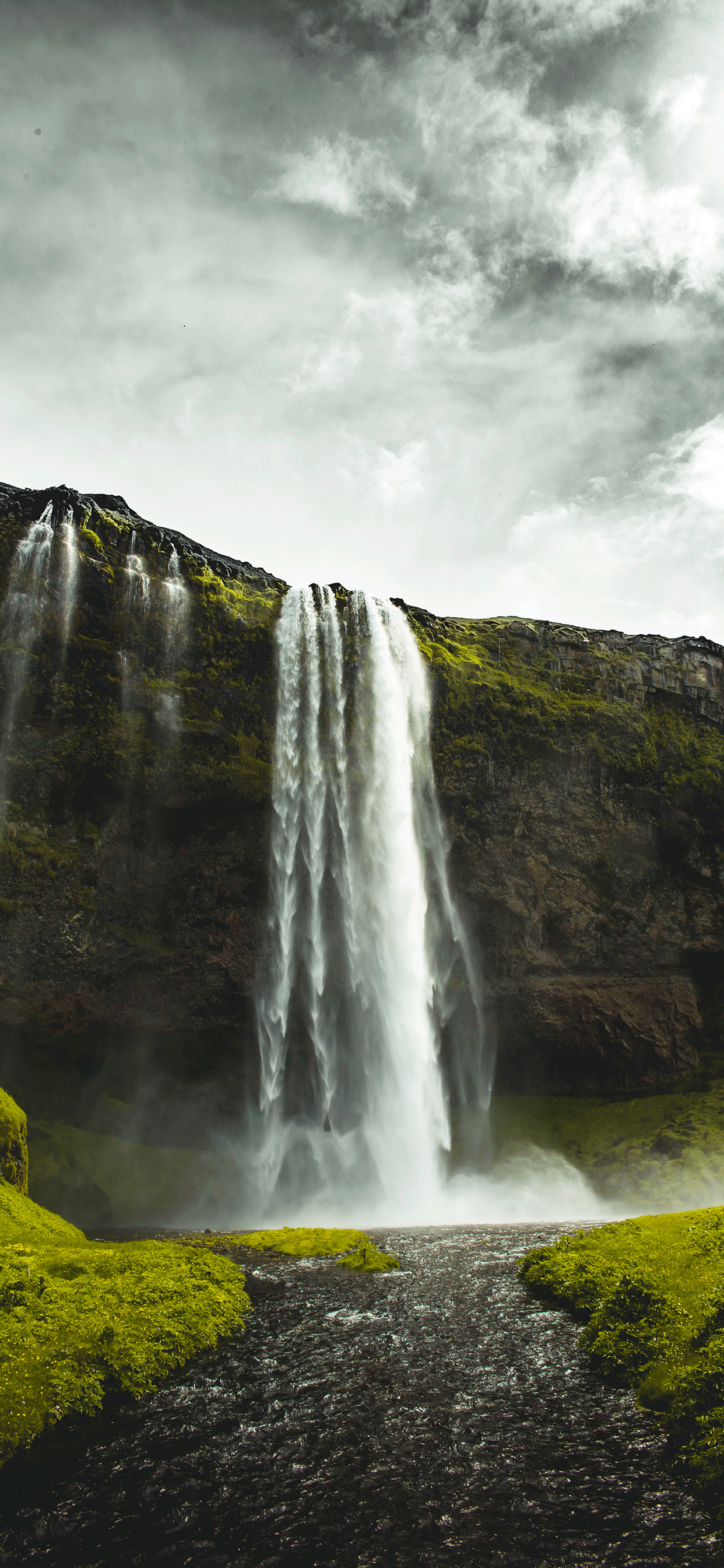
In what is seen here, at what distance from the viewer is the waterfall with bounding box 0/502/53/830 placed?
84.8 ft

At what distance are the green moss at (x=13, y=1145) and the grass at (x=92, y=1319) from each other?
12.3 feet

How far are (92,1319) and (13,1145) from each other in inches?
395

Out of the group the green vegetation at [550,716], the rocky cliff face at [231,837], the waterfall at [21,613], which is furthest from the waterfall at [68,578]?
the green vegetation at [550,716]

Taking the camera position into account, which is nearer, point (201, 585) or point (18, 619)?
point (18, 619)

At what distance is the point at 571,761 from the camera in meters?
32.3

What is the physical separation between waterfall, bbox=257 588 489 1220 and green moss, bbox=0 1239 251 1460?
1458 centimetres

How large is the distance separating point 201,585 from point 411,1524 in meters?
27.9

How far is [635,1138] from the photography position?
29.2 metres

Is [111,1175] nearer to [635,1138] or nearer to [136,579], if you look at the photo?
[635,1138]

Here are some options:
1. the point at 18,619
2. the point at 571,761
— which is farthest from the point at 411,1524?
the point at 571,761

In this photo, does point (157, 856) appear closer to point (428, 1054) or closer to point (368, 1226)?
point (428, 1054)

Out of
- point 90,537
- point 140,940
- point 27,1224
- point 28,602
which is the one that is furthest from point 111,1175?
point 90,537

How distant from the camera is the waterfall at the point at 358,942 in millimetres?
26703

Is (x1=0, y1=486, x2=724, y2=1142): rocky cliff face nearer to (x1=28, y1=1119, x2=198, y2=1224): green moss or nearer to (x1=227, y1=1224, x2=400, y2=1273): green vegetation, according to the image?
(x1=28, y1=1119, x2=198, y2=1224): green moss
